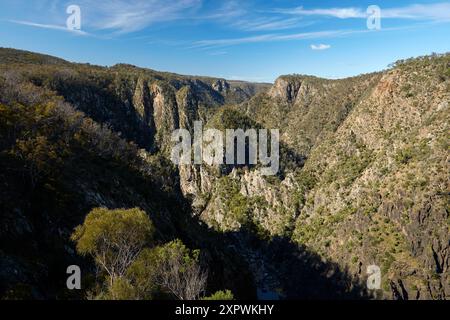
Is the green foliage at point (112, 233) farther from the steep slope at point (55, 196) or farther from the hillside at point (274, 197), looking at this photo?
the hillside at point (274, 197)

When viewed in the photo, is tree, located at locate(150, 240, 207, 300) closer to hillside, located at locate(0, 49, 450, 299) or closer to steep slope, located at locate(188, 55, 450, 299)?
hillside, located at locate(0, 49, 450, 299)

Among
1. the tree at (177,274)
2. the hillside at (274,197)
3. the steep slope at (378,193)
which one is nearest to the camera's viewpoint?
the tree at (177,274)

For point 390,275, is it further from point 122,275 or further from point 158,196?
point 122,275

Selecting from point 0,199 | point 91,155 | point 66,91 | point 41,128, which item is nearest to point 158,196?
point 91,155

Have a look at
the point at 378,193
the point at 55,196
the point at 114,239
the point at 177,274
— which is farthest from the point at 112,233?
the point at 378,193

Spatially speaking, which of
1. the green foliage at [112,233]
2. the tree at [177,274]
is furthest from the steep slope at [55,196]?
the tree at [177,274]

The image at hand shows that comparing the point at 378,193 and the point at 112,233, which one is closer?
the point at 112,233

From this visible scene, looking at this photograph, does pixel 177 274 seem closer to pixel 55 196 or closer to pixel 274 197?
pixel 55 196
